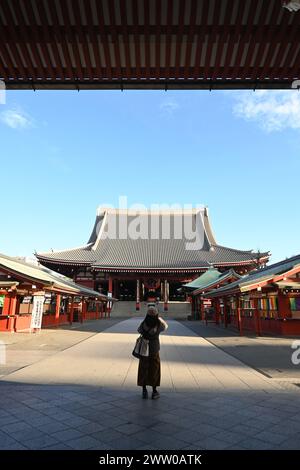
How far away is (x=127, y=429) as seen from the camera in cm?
406

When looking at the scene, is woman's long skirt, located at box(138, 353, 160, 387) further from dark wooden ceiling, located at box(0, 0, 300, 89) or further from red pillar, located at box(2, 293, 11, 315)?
red pillar, located at box(2, 293, 11, 315)

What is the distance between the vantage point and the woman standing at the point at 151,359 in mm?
5652

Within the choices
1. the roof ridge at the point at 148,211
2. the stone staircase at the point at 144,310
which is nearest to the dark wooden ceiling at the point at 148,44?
the stone staircase at the point at 144,310

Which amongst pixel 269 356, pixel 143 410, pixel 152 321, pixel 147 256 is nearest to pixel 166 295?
pixel 147 256

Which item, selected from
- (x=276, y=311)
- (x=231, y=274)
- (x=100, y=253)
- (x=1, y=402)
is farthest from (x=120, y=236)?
(x=1, y=402)

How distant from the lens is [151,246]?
142 ft

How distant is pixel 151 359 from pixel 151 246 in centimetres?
3753

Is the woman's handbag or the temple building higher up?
the temple building

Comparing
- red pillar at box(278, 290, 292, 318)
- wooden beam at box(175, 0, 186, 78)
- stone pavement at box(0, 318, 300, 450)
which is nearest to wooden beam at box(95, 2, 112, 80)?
wooden beam at box(175, 0, 186, 78)

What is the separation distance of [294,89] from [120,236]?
42.2 m

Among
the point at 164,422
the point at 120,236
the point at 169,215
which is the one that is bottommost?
the point at 164,422

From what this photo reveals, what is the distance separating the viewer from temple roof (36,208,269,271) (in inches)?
1438
